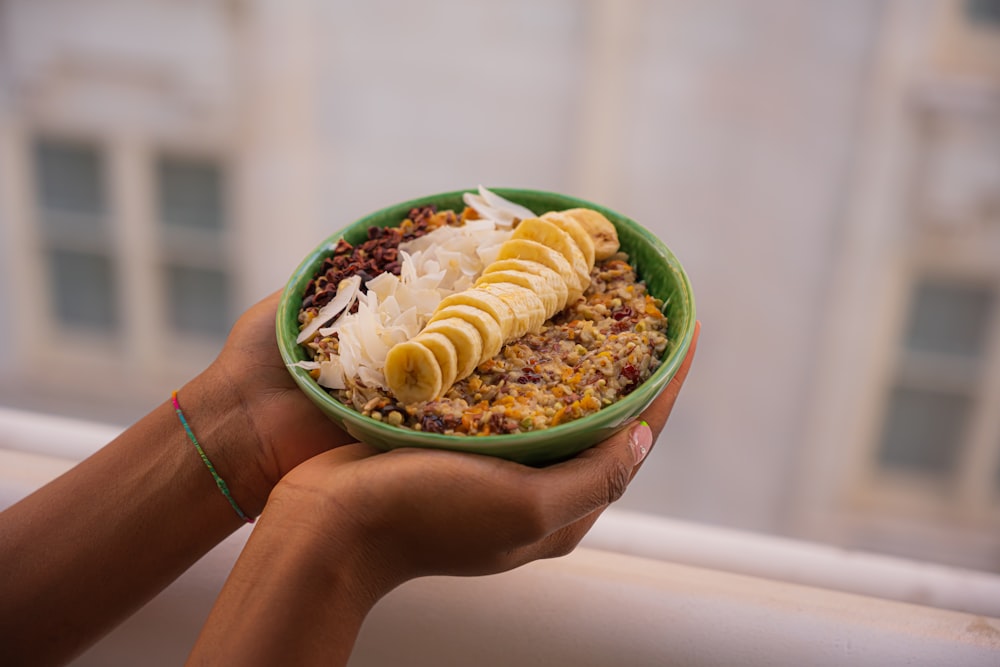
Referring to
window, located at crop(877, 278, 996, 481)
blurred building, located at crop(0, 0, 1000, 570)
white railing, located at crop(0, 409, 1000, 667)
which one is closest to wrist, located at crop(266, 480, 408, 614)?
white railing, located at crop(0, 409, 1000, 667)

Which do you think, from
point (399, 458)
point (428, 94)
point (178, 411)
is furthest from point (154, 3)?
point (399, 458)

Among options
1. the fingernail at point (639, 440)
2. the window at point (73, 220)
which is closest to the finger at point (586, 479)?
the fingernail at point (639, 440)

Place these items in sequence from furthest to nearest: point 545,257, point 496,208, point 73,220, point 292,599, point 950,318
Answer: point 73,220 → point 950,318 → point 496,208 → point 545,257 → point 292,599

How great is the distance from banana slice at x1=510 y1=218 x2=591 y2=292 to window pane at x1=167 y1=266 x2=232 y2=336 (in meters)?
2.95

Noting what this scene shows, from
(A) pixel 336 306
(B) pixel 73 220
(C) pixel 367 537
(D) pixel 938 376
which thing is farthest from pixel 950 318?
(B) pixel 73 220

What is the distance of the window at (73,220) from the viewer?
3.57 meters

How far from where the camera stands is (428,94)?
9.90ft

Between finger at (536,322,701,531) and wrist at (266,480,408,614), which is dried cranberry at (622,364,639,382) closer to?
finger at (536,322,701,531)

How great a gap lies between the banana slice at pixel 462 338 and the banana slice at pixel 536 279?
0.30ft

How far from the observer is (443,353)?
81cm

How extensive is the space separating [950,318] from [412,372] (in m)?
2.93

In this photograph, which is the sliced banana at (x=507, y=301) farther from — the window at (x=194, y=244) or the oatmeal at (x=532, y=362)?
the window at (x=194, y=244)

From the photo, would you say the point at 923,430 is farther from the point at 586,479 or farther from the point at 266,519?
the point at 266,519

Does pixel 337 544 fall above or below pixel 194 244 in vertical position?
above
